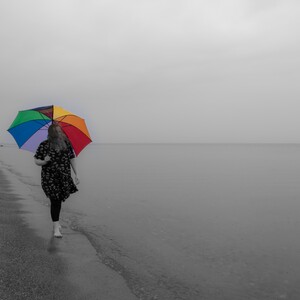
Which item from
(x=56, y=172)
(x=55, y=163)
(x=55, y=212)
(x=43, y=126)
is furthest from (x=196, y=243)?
(x=43, y=126)

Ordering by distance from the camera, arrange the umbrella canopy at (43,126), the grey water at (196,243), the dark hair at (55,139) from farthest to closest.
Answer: the umbrella canopy at (43,126), the dark hair at (55,139), the grey water at (196,243)

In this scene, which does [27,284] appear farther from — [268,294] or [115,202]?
[115,202]

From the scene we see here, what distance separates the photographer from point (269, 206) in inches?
677

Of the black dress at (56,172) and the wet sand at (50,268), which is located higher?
the black dress at (56,172)

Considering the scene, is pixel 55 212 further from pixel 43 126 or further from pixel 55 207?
pixel 43 126

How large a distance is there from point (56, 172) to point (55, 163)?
0.71 feet

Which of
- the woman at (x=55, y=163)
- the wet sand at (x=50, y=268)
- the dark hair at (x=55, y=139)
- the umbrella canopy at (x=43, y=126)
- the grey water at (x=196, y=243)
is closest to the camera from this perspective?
the wet sand at (x=50, y=268)

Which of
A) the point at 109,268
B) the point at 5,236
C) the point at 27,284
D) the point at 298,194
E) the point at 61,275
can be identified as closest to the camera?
the point at 27,284

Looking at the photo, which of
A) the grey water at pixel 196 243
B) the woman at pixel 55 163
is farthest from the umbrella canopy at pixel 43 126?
the grey water at pixel 196 243

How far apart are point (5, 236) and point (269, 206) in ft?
45.7

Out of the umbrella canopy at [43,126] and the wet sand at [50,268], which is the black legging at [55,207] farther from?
the umbrella canopy at [43,126]

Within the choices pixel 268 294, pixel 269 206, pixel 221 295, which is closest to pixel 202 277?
pixel 221 295

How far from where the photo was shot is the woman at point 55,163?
6773 millimetres

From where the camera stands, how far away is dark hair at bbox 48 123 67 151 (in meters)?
6.61
